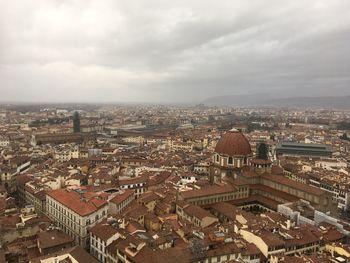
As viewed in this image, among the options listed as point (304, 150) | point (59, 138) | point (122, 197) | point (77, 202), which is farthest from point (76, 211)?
point (59, 138)

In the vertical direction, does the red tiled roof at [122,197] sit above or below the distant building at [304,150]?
above

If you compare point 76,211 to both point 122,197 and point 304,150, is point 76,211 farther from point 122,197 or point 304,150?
point 304,150

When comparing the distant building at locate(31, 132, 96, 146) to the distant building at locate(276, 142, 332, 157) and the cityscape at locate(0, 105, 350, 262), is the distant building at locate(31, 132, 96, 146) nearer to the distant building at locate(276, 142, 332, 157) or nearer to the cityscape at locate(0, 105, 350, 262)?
the cityscape at locate(0, 105, 350, 262)

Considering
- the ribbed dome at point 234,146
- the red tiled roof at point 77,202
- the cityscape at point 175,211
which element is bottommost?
the cityscape at point 175,211

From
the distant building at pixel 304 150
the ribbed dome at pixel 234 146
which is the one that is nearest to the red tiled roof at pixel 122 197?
the ribbed dome at pixel 234 146

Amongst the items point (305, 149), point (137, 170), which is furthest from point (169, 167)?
point (305, 149)

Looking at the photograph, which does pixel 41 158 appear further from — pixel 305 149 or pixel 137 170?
pixel 305 149

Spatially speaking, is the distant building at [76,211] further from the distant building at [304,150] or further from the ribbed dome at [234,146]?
the distant building at [304,150]

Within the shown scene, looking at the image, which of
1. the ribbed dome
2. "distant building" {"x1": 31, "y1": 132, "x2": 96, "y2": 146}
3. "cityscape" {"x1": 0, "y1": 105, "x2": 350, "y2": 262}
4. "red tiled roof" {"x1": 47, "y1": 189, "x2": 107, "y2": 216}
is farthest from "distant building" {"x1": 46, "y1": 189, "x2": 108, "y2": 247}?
"distant building" {"x1": 31, "y1": 132, "x2": 96, "y2": 146}

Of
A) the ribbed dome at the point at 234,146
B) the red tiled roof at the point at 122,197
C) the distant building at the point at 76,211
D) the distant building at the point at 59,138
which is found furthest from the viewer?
the distant building at the point at 59,138

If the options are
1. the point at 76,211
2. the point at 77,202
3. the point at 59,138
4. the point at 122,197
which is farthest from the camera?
the point at 59,138
